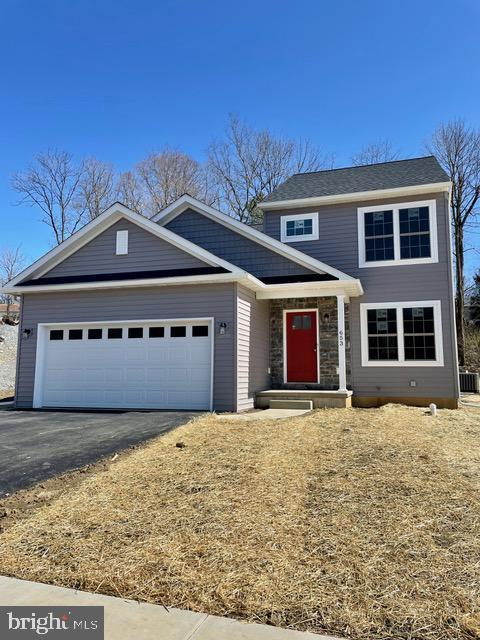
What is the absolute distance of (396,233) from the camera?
1273 cm

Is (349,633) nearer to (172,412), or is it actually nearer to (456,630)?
(456,630)

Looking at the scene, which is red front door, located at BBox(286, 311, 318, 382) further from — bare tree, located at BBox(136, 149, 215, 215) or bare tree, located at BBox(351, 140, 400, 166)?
bare tree, located at BBox(351, 140, 400, 166)

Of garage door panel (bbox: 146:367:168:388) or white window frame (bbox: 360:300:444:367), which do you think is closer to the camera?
garage door panel (bbox: 146:367:168:388)

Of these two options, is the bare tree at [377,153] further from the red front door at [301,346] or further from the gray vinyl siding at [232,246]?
the red front door at [301,346]

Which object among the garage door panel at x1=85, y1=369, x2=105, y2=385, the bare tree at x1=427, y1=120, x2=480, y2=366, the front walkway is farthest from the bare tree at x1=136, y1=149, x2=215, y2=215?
the front walkway

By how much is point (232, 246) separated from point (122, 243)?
3.34 meters

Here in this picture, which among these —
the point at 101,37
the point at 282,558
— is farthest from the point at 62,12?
the point at 282,558

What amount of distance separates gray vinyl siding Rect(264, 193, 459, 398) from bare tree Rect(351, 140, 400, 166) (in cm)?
1716

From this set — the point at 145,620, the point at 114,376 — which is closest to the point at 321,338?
the point at 114,376

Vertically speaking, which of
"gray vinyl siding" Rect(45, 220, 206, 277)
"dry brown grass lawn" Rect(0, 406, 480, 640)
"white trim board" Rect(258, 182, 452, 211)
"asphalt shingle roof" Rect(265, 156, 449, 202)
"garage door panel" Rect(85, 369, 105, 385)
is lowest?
"dry brown grass lawn" Rect(0, 406, 480, 640)

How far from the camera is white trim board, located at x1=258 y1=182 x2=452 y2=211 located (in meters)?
12.2

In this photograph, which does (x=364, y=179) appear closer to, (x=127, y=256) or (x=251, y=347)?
(x=251, y=347)

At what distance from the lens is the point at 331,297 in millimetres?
12766
